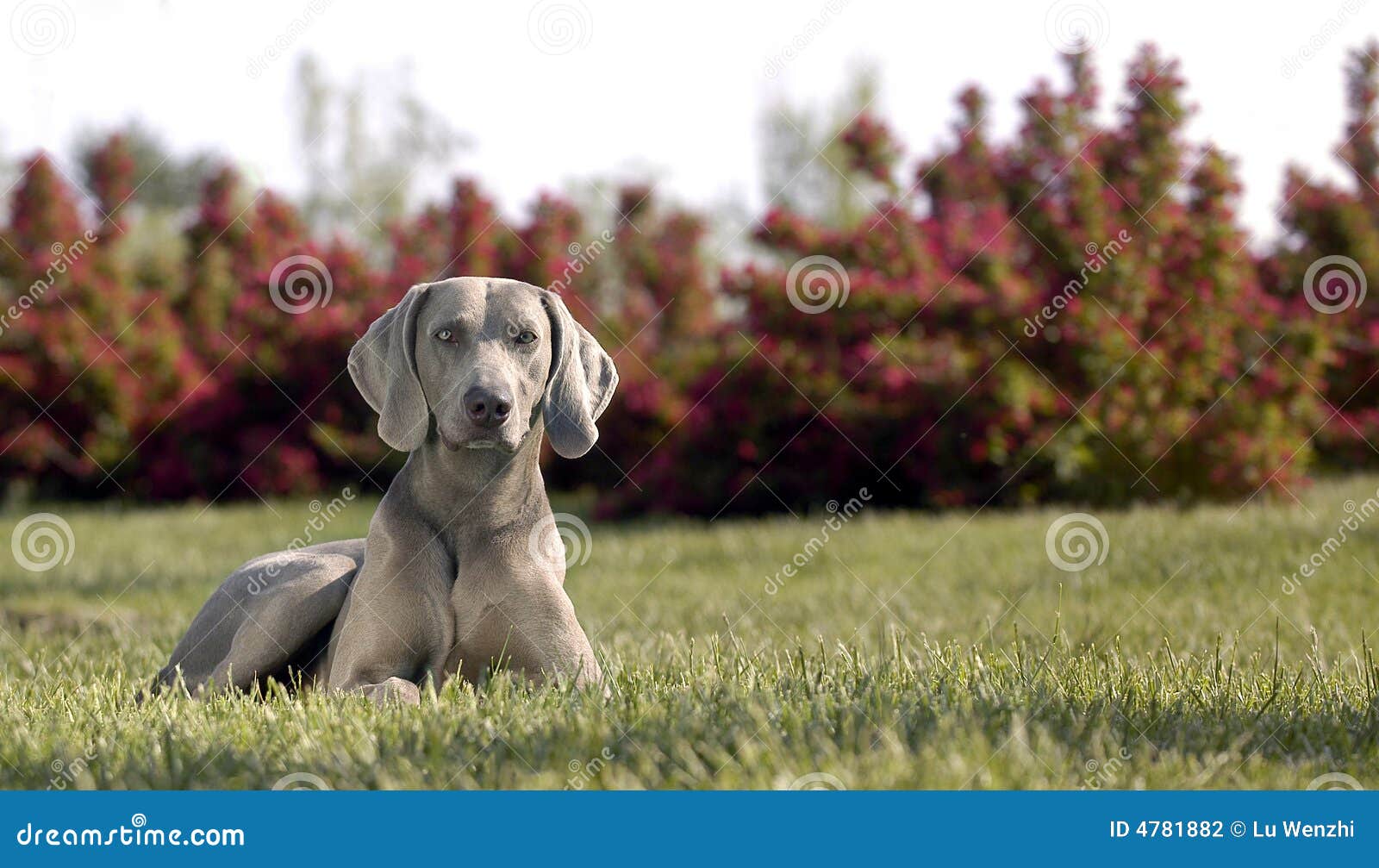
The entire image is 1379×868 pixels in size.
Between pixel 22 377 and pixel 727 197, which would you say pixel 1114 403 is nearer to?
pixel 22 377

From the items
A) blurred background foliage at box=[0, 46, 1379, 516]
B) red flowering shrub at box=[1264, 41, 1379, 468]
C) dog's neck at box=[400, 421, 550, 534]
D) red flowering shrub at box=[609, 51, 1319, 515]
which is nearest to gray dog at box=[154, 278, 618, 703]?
dog's neck at box=[400, 421, 550, 534]

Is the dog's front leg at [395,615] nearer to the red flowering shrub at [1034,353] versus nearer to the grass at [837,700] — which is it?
the grass at [837,700]

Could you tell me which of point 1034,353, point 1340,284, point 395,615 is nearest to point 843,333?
point 1034,353

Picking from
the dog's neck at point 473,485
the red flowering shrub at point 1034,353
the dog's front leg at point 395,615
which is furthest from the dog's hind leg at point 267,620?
the red flowering shrub at point 1034,353

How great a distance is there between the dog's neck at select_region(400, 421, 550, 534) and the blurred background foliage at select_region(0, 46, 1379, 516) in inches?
185

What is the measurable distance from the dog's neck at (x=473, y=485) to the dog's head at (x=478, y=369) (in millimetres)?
55

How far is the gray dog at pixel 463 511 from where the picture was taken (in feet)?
10.9

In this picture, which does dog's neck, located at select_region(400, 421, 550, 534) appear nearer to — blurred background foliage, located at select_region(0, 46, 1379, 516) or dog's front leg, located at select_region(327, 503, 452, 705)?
dog's front leg, located at select_region(327, 503, 452, 705)

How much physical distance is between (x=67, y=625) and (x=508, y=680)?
4.11m

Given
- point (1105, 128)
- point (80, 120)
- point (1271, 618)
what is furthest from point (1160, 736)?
point (80, 120)

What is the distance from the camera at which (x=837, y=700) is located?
324 cm

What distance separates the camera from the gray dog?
3316mm

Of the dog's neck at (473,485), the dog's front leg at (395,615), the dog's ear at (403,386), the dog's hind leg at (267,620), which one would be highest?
the dog's ear at (403,386)

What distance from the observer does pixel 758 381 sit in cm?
1096
